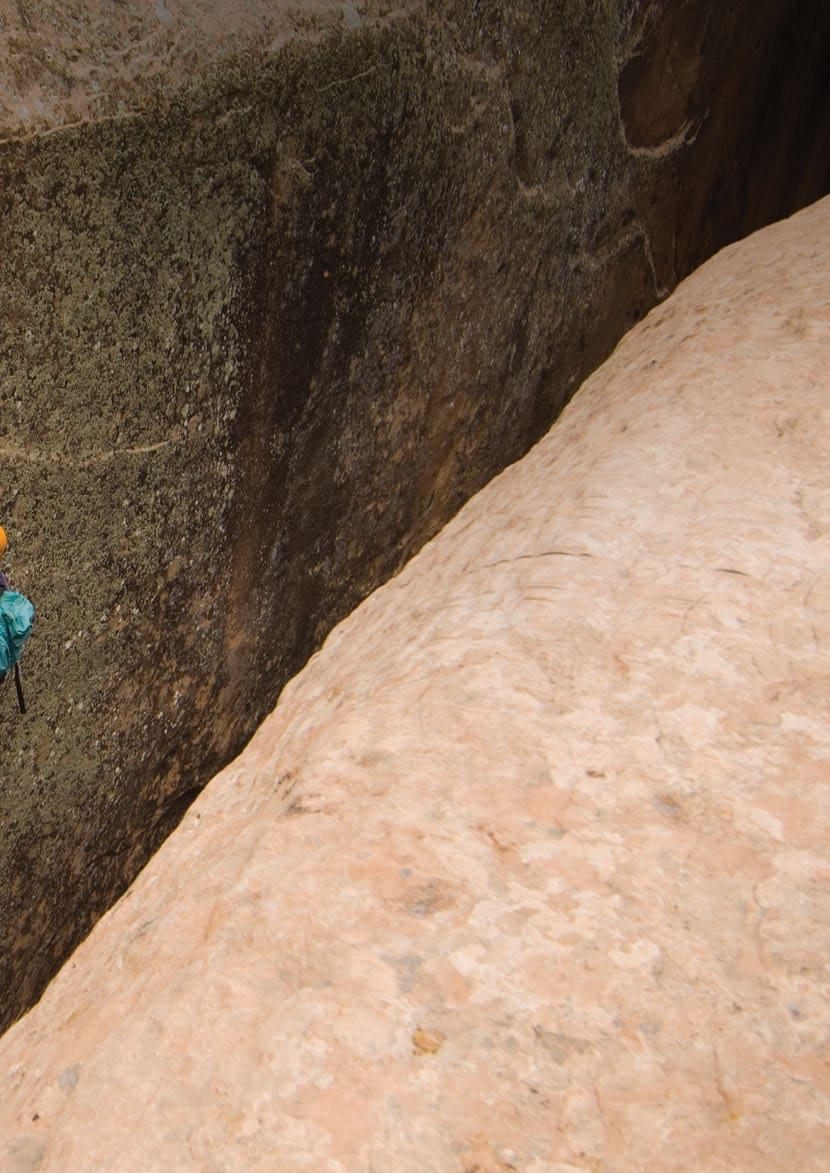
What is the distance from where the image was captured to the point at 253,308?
3.86 feet

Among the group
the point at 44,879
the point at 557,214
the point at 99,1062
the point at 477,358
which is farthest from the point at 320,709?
the point at 557,214

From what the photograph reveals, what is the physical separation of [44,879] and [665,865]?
A: 671mm

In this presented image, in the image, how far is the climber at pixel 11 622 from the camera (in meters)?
1.00

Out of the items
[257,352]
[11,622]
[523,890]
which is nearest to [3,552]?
[11,622]

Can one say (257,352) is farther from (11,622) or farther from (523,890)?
(523,890)

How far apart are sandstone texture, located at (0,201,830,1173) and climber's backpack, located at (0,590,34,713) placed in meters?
0.31

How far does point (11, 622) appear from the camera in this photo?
3.29ft

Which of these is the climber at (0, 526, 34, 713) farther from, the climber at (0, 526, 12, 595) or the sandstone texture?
the sandstone texture

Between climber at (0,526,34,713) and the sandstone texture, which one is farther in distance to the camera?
climber at (0,526,34,713)

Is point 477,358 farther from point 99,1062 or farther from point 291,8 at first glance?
point 99,1062

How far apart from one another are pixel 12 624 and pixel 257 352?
41 cm

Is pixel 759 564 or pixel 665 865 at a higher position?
pixel 759 564

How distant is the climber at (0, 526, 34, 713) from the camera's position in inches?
39.4

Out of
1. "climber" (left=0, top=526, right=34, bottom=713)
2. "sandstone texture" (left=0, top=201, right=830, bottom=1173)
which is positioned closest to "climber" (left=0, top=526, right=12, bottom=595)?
"climber" (left=0, top=526, right=34, bottom=713)
